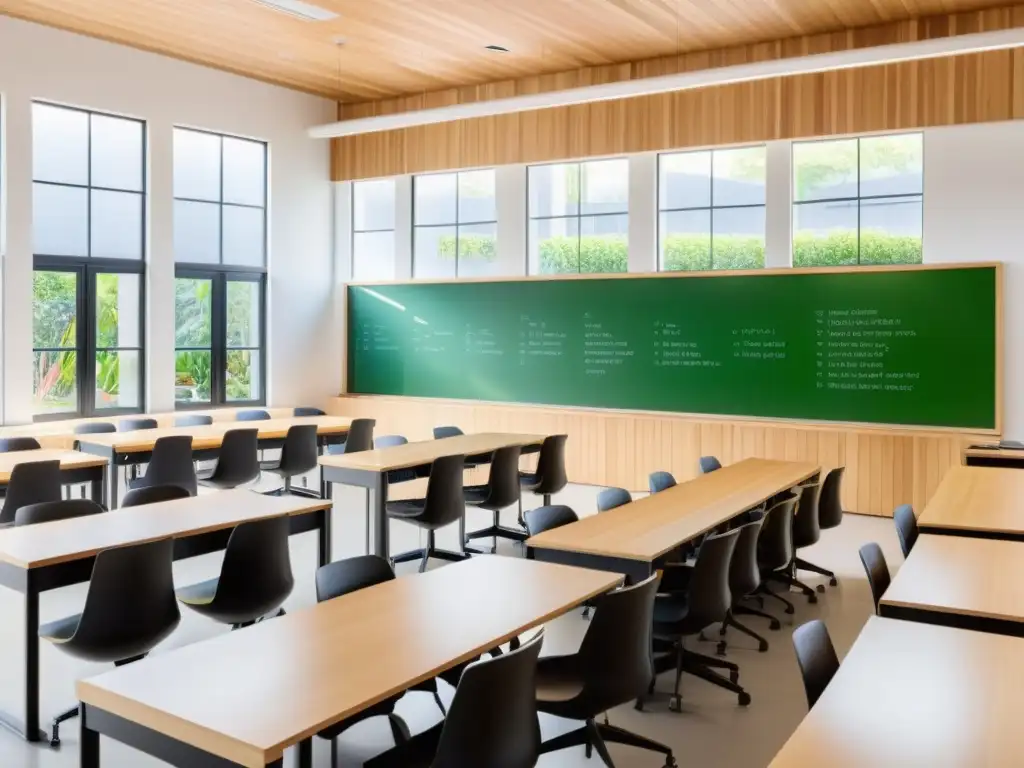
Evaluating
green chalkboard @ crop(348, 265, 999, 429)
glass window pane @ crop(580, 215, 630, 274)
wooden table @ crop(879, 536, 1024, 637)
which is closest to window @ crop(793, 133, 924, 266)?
green chalkboard @ crop(348, 265, 999, 429)

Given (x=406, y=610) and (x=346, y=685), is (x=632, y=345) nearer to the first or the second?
(x=406, y=610)

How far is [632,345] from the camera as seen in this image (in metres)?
9.41

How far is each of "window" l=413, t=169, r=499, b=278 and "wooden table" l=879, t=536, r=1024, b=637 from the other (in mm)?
7205

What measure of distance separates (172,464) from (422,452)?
6.06ft

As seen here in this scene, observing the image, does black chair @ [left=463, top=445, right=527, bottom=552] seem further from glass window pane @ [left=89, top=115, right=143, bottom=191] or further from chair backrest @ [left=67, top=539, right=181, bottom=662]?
glass window pane @ [left=89, top=115, right=143, bottom=191]

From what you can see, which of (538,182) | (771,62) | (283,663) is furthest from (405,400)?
(283,663)

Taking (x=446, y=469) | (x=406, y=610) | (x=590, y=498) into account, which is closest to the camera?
(x=406, y=610)

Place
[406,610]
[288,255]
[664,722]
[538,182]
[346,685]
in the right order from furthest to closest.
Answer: [288,255] → [538,182] → [664,722] → [406,610] → [346,685]

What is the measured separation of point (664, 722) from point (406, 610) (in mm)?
1453

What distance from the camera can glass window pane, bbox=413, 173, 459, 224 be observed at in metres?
10.8

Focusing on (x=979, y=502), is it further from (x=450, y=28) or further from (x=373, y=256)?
(x=373, y=256)

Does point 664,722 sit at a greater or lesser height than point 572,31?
lesser

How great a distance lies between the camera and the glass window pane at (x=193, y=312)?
9.97 m

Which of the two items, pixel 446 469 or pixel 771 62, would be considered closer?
pixel 446 469
